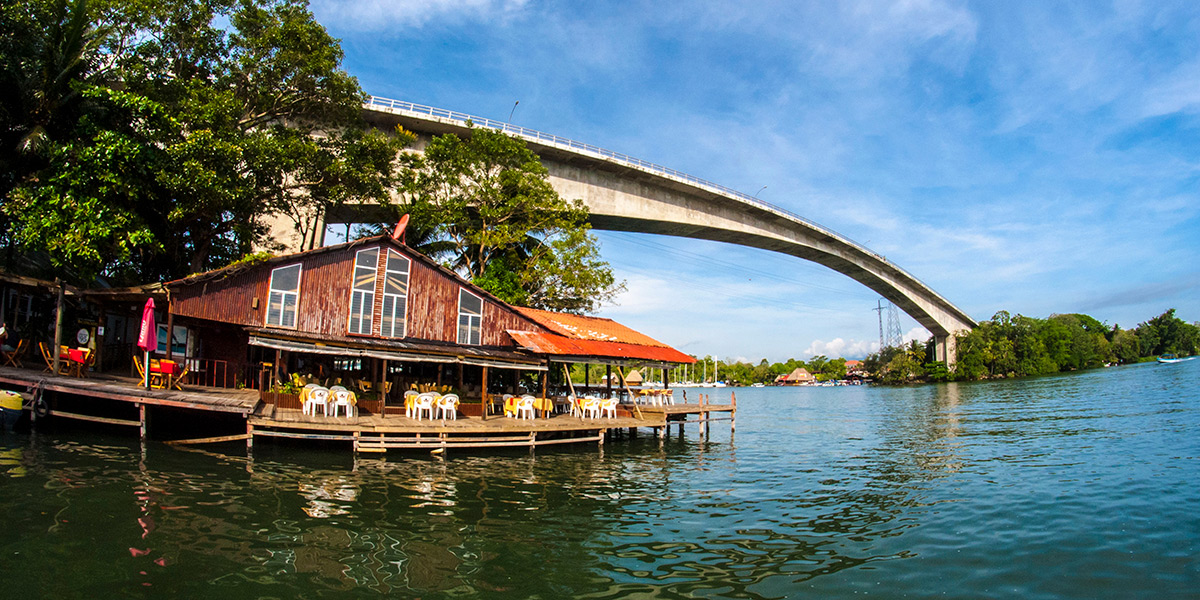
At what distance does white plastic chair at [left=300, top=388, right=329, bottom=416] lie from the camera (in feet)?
61.6

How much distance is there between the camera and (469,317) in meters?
24.6

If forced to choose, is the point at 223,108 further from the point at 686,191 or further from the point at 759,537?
the point at 686,191

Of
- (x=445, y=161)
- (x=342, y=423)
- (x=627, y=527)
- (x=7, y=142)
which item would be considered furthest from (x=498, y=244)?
(x=627, y=527)

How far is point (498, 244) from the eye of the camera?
31.5 m

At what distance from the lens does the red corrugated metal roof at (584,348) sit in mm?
23172

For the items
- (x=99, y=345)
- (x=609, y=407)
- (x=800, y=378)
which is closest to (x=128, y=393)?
(x=99, y=345)

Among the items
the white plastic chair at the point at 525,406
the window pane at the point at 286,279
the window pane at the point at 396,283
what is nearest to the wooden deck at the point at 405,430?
Answer: the white plastic chair at the point at 525,406

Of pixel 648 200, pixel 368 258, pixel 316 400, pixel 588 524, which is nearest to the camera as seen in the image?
pixel 588 524

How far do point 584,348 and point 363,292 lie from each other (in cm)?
882

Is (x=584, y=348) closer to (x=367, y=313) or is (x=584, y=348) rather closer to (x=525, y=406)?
(x=525, y=406)

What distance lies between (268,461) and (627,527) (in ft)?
35.5

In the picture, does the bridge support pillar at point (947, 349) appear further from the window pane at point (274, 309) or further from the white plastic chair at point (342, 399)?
the window pane at point (274, 309)

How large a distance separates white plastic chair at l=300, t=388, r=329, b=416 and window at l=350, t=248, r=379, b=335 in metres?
3.69

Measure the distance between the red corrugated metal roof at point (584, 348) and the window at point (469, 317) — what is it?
4.78 ft
